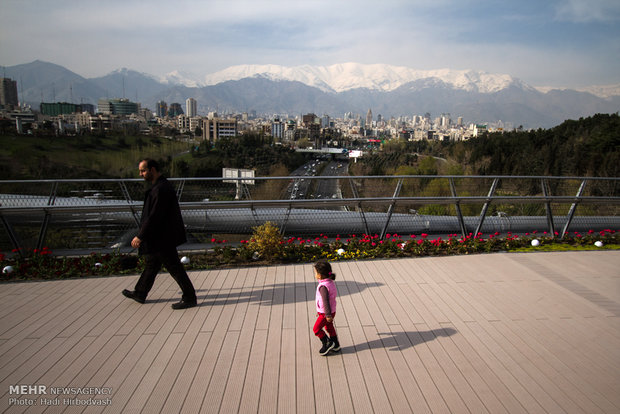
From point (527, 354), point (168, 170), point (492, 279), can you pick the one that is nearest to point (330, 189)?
point (492, 279)

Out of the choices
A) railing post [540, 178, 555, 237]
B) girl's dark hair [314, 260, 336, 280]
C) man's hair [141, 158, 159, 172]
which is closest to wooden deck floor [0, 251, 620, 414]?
girl's dark hair [314, 260, 336, 280]

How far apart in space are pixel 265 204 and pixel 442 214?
404 cm

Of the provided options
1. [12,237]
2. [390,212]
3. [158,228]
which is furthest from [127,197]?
[390,212]

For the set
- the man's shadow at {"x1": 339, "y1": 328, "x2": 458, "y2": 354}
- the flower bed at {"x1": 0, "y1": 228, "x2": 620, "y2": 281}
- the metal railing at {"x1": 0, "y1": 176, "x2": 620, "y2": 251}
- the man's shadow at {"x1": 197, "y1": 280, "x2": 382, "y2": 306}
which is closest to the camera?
the man's shadow at {"x1": 339, "y1": 328, "x2": 458, "y2": 354}

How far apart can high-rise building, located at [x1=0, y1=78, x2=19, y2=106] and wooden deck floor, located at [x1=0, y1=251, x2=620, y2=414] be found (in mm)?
191270

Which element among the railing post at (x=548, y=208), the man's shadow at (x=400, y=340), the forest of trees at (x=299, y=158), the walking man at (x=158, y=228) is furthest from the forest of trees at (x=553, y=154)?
the walking man at (x=158, y=228)

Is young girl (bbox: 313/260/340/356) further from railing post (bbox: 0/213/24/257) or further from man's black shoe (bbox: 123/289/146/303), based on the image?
railing post (bbox: 0/213/24/257)

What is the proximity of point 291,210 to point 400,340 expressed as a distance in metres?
3.77

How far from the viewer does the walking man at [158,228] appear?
14.7 feet

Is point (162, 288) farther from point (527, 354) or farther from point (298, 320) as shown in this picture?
point (527, 354)

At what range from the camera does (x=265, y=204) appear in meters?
7.20

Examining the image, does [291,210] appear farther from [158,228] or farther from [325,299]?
[325,299]

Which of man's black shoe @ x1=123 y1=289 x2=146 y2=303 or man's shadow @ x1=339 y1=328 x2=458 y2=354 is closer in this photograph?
man's shadow @ x1=339 y1=328 x2=458 y2=354

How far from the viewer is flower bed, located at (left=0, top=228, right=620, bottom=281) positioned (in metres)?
A: 6.04
